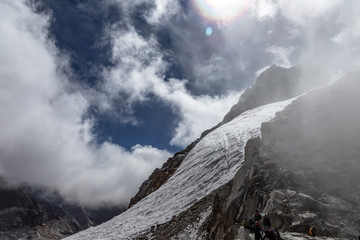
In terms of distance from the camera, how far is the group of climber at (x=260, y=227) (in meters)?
14.5

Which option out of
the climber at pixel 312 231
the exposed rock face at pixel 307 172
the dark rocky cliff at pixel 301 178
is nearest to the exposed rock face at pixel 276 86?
the dark rocky cliff at pixel 301 178

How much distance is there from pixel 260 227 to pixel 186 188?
31770mm

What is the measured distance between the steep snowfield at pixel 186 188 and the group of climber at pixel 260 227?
2120cm

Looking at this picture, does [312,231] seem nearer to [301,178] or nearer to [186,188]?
[301,178]

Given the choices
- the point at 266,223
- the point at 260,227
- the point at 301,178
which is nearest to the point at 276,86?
the point at 301,178

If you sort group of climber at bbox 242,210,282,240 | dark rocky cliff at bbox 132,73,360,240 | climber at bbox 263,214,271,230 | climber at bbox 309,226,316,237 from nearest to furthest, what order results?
1. group of climber at bbox 242,210,282,240
2. climber at bbox 309,226,316,237
3. climber at bbox 263,214,271,230
4. dark rocky cliff at bbox 132,73,360,240

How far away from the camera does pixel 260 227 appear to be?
607 inches

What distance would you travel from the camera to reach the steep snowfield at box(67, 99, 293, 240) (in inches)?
1533

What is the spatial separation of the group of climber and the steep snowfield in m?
21.2

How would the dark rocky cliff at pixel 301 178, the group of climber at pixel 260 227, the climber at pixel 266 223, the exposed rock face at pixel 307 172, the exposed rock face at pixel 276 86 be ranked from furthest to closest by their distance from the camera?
the exposed rock face at pixel 276 86 → the dark rocky cliff at pixel 301 178 → the exposed rock face at pixel 307 172 → the climber at pixel 266 223 → the group of climber at pixel 260 227

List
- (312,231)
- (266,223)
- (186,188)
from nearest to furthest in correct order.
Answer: (312,231) → (266,223) → (186,188)

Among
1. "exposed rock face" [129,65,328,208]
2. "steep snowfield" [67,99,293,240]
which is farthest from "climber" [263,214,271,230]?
"exposed rock face" [129,65,328,208]

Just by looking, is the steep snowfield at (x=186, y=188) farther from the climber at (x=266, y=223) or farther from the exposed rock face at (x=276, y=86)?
the exposed rock face at (x=276, y=86)

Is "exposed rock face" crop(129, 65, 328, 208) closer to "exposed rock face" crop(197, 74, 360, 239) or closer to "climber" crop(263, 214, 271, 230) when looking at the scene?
"exposed rock face" crop(197, 74, 360, 239)
